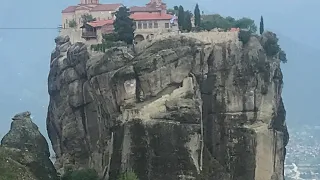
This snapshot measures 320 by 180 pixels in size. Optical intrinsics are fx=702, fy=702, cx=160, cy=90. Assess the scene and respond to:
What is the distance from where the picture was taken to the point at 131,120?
137ft

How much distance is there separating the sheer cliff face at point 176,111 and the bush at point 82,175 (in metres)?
1.02

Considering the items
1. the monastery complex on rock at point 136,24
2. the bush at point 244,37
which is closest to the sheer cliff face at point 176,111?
the bush at point 244,37

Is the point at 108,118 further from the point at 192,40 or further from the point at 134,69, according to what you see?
the point at 192,40

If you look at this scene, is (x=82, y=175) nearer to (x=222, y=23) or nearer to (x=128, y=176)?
(x=128, y=176)

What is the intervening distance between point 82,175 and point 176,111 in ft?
23.6

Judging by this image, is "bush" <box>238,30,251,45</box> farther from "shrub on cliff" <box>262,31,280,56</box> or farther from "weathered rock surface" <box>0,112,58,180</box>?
"weathered rock surface" <box>0,112,58,180</box>

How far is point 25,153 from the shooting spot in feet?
134

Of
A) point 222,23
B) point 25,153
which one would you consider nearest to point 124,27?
point 222,23

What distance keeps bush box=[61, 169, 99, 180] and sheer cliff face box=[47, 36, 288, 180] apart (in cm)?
102

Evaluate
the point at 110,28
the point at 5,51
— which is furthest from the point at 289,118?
the point at 110,28

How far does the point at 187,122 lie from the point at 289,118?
329 feet

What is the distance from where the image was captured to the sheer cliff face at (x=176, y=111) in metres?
41.3

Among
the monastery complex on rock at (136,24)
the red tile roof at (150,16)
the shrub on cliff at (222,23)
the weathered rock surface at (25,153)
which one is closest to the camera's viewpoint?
the weathered rock surface at (25,153)

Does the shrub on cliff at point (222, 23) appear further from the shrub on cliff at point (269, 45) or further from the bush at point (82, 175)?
the bush at point (82, 175)
